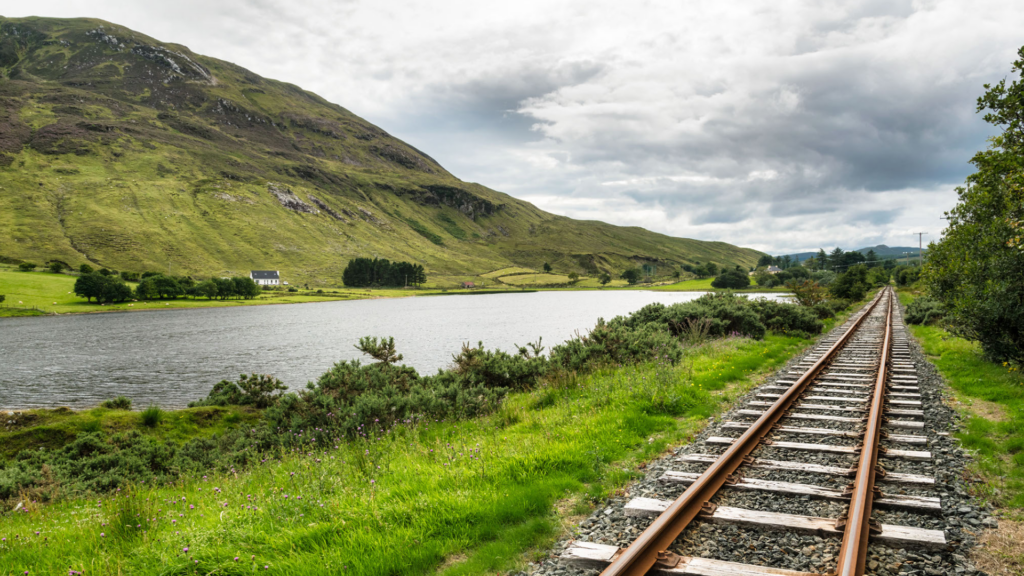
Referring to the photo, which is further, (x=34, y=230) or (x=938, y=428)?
(x=34, y=230)

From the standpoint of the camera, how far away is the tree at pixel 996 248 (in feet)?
39.7

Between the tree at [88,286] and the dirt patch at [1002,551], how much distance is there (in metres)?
128

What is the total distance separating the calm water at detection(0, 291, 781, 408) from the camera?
107 feet

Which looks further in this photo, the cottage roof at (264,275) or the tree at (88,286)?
the cottage roof at (264,275)

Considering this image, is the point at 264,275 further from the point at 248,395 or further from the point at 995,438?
the point at 995,438

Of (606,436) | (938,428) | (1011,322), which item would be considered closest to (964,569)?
(606,436)

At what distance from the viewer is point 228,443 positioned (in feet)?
45.3

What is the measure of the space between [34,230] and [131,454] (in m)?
196

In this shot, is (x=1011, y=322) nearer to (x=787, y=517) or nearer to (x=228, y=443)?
(x=787, y=517)

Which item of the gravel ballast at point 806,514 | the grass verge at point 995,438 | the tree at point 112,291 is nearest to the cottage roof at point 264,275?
the tree at point 112,291

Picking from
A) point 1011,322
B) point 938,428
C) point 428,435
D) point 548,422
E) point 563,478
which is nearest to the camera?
point 563,478

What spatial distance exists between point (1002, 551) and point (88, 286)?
128452 millimetres

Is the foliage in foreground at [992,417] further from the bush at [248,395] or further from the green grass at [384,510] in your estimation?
the bush at [248,395]

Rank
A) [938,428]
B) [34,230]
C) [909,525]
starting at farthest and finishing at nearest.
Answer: [34,230] < [938,428] < [909,525]
